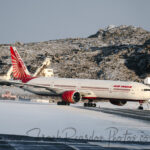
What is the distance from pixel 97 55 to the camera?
6181 inches

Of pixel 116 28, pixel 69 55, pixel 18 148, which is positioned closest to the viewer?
pixel 18 148

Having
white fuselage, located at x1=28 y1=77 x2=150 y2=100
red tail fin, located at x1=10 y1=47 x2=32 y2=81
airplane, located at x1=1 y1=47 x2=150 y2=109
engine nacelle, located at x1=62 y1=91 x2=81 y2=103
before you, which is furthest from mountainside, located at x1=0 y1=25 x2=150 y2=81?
engine nacelle, located at x1=62 y1=91 x2=81 y2=103

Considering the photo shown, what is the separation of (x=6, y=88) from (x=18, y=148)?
96404 mm

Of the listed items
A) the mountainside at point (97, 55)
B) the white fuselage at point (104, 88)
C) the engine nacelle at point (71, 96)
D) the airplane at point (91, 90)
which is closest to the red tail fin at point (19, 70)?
the airplane at point (91, 90)

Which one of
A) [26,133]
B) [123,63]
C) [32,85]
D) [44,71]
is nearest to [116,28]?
[123,63]

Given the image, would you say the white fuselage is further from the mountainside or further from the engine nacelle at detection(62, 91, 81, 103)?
the mountainside

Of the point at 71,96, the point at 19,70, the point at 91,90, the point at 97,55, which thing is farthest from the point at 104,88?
the point at 97,55

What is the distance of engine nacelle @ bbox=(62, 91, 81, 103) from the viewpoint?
54625 mm

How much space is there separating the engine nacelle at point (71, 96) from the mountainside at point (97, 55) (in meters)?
66.9

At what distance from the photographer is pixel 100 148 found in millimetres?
17375

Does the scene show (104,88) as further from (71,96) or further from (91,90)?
(71,96)

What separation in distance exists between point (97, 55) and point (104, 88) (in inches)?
4010

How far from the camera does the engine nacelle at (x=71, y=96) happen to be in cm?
5462

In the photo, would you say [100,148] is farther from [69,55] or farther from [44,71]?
[69,55]
